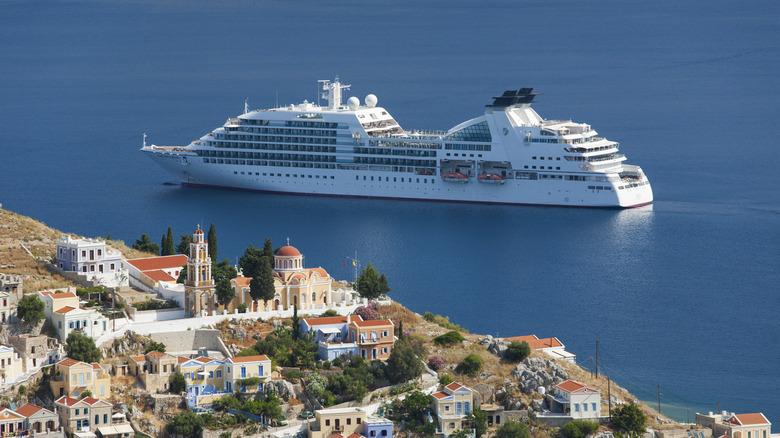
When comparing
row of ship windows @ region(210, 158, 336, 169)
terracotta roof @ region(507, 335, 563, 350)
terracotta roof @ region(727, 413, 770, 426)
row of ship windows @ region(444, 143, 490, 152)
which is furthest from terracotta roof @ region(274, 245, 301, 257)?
row of ship windows @ region(210, 158, 336, 169)

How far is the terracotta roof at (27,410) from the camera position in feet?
201

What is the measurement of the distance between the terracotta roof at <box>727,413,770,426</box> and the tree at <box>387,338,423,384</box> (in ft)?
47.1

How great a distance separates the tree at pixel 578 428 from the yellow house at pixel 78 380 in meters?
19.9

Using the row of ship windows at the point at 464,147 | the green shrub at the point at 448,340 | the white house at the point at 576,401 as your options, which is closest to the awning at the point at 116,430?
the green shrub at the point at 448,340

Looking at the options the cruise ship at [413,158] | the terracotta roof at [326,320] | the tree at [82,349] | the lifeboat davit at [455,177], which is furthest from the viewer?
the lifeboat davit at [455,177]

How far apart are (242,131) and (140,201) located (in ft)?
47.3

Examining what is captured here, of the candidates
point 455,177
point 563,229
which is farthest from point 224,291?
point 455,177

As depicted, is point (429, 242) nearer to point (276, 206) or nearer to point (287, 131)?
point (276, 206)

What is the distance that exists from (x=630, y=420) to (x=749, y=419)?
5814 mm

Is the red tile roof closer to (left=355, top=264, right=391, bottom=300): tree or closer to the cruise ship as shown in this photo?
(left=355, top=264, right=391, bottom=300): tree

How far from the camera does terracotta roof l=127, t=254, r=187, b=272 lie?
76.6 metres

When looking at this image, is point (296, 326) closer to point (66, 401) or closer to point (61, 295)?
point (61, 295)

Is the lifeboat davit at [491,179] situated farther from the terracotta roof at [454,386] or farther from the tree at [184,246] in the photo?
the terracotta roof at [454,386]

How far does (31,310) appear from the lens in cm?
6694
